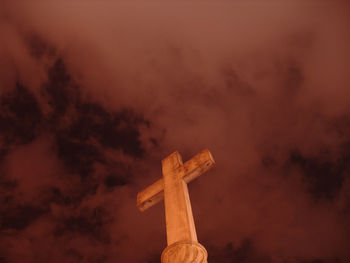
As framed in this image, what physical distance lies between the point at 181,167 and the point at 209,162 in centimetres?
59

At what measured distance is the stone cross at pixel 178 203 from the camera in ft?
11.7

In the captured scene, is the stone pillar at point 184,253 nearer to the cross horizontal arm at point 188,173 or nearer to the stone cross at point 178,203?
the stone cross at point 178,203

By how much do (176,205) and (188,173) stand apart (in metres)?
0.76

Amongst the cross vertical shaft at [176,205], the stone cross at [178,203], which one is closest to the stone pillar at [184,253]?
the stone cross at [178,203]

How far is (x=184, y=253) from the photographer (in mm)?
3492

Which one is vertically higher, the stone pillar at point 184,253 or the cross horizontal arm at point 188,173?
the cross horizontal arm at point 188,173

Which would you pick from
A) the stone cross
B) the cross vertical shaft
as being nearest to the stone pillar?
the stone cross

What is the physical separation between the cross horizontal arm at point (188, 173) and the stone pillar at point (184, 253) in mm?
1616

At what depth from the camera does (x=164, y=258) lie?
11.9ft

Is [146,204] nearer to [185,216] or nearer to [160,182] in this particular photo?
[160,182]

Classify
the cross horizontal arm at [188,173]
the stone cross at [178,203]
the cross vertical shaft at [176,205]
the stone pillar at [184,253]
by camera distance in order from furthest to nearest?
1. the cross horizontal arm at [188,173]
2. the cross vertical shaft at [176,205]
3. the stone cross at [178,203]
4. the stone pillar at [184,253]

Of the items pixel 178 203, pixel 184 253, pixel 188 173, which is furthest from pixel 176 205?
pixel 184 253

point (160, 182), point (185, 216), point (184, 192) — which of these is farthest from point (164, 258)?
point (160, 182)

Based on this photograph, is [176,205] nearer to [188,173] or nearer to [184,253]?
[188,173]
